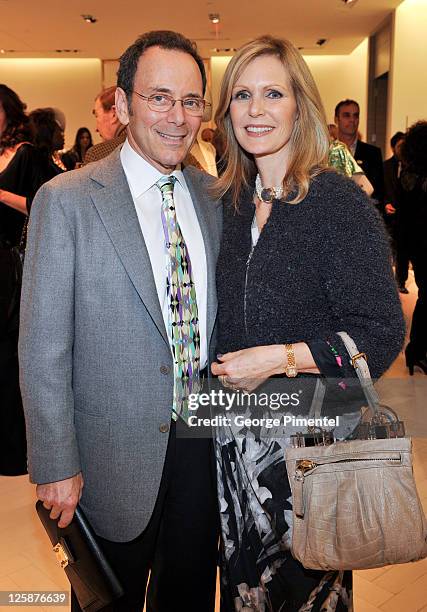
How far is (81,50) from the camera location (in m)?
13.4

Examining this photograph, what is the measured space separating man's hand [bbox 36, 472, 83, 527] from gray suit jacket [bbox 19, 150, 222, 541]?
3cm

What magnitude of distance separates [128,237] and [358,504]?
803 mm

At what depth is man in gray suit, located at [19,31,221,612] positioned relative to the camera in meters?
1.45

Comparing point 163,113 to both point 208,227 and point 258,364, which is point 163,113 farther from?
point 258,364

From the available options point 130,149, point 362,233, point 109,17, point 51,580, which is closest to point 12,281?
point 51,580

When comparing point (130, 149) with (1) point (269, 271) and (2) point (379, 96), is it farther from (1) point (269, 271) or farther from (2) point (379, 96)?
(2) point (379, 96)

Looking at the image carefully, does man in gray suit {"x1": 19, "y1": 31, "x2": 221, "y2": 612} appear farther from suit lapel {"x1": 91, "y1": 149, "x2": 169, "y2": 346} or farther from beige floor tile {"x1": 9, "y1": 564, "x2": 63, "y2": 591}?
beige floor tile {"x1": 9, "y1": 564, "x2": 63, "y2": 591}

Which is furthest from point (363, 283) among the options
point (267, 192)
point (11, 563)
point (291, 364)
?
point (11, 563)

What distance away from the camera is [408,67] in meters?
9.91

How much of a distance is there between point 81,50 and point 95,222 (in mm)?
13340

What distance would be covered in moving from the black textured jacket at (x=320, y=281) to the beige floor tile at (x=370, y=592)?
131 centimetres

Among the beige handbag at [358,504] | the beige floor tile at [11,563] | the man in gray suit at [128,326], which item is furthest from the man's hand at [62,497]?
the beige floor tile at [11,563]

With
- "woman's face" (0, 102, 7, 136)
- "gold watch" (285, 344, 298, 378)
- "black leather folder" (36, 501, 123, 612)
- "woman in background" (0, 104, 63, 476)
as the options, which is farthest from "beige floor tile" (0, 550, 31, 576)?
"woman's face" (0, 102, 7, 136)

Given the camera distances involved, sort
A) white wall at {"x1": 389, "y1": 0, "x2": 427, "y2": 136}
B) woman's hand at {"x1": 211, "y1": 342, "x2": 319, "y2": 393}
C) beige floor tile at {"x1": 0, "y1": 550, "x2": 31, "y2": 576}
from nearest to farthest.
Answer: woman's hand at {"x1": 211, "y1": 342, "x2": 319, "y2": 393}, beige floor tile at {"x1": 0, "y1": 550, "x2": 31, "y2": 576}, white wall at {"x1": 389, "y1": 0, "x2": 427, "y2": 136}
